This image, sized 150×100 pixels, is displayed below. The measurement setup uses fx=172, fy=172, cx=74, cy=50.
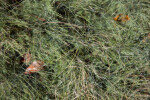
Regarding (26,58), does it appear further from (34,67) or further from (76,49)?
(76,49)

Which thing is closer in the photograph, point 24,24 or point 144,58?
point 24,24

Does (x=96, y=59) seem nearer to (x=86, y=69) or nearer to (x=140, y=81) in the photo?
(x=86, y=69)

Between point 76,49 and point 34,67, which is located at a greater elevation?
point 76,49

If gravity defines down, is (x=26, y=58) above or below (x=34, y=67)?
above

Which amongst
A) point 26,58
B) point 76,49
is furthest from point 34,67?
point 76,49

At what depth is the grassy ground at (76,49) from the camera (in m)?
1.83

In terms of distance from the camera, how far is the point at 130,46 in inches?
81.2

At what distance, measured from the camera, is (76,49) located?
196cm

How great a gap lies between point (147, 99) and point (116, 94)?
0.41m

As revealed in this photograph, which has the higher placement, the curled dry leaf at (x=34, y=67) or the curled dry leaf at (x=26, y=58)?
the curled dry leaf at (x=26, y=58)

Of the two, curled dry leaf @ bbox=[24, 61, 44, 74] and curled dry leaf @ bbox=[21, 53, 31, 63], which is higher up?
curled dry leaf @ bbox=[21, 53, 31, 63]

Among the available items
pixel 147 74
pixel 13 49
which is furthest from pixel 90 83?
pixel 13 49

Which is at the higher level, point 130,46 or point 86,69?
point 130,46

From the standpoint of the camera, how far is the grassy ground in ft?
6.02
